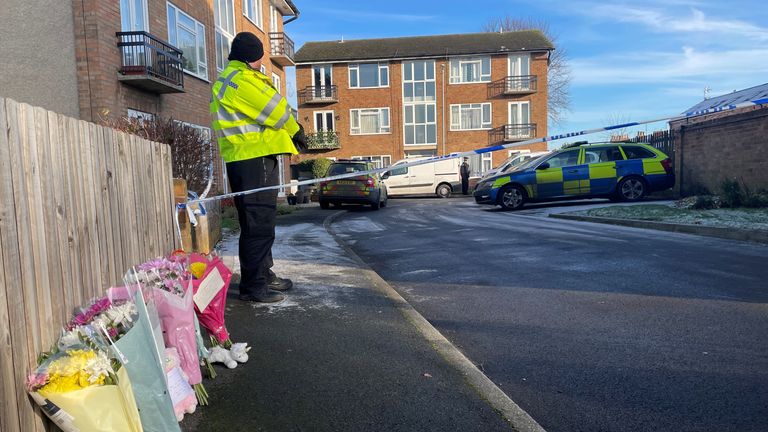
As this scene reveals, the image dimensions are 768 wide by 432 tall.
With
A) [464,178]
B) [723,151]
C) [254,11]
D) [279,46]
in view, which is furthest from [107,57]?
[464,178]

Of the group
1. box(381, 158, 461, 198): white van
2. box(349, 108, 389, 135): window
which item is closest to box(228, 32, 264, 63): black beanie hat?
box(381, 158, 461, 198): white van

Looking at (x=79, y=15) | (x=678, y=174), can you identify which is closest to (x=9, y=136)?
(x=79, y=15)

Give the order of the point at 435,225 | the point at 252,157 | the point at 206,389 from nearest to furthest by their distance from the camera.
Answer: the point at 206,389 < the point at 252,157 < the point at 435,225

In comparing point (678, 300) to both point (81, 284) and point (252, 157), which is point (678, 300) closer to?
point (252, 157)

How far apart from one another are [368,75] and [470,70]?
6.86 m

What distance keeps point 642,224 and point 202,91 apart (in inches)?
546

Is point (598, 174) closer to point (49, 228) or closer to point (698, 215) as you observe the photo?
point (698, 215)

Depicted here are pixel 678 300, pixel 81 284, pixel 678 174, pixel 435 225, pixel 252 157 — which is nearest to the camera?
pixel 81 284

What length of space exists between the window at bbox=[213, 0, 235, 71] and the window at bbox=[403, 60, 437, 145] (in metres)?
17.7

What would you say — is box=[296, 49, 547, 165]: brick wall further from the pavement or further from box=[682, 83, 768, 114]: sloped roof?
the pavement

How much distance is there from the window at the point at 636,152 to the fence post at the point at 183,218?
13283mm

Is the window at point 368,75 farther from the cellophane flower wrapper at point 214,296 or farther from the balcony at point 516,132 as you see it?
the cellophane flower wrapper at point 214,296

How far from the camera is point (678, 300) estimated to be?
474cm

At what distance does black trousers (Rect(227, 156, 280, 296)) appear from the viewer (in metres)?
4.41
